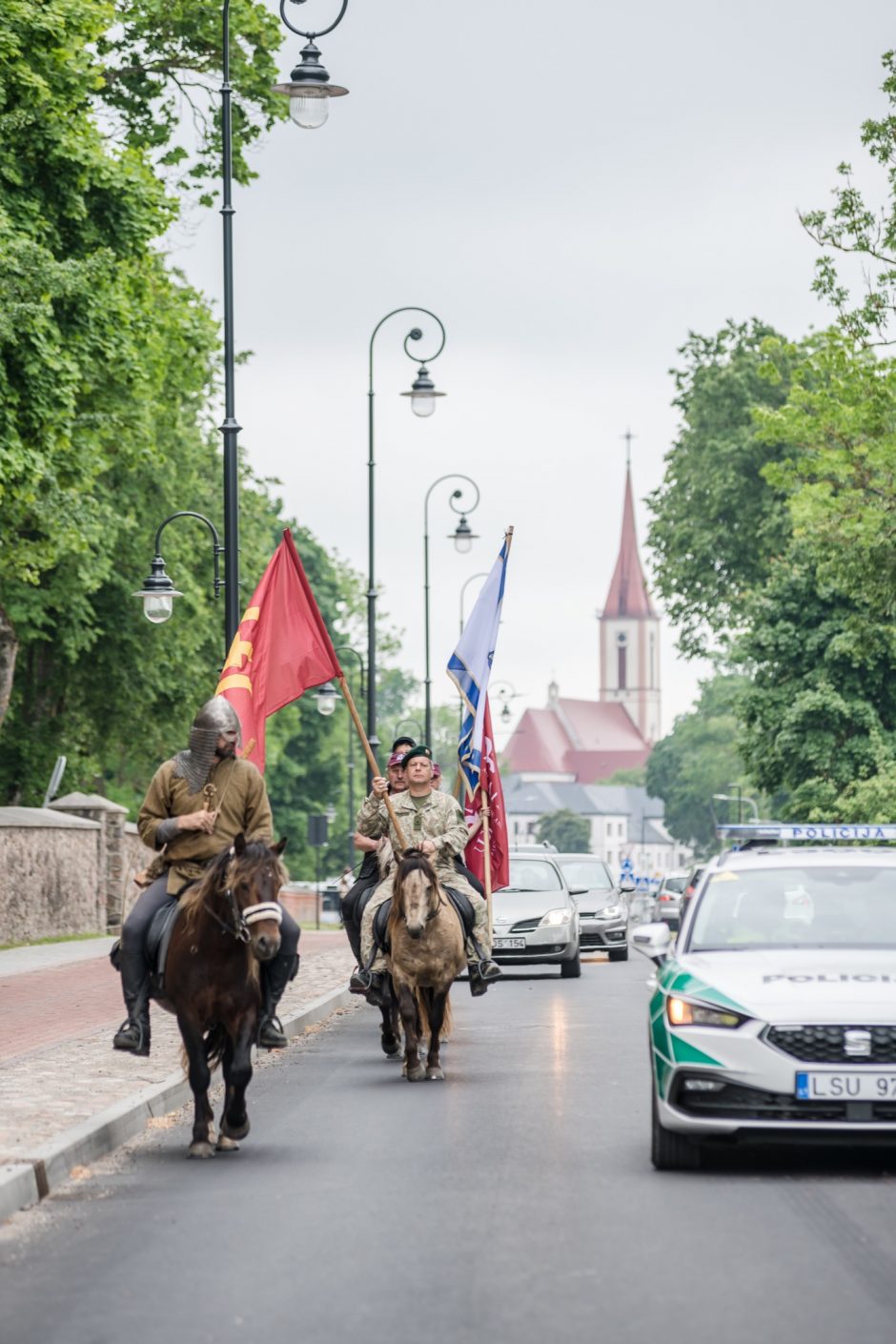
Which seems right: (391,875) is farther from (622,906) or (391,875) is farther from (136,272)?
(622,906)

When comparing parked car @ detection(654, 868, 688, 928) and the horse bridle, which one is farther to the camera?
parked car @ detection(654, 868, 688, 928)

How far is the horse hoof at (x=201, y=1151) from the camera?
440 inches

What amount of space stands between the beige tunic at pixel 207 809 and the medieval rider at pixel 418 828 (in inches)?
148

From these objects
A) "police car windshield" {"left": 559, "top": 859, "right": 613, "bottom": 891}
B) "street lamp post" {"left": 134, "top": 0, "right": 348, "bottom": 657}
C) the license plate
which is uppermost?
"street lamp post" {"left": 134, "top": 0, "right": 348, "bottom": 657}

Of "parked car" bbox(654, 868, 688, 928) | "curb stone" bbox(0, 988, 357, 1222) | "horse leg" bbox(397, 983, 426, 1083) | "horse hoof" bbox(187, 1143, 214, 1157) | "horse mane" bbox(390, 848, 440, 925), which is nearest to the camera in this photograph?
"curb stone" bbox(0, 988, 357, 1222)

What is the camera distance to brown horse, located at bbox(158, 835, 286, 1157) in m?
10.7

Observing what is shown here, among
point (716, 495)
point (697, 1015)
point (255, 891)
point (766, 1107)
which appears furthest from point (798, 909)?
point (716, 495)

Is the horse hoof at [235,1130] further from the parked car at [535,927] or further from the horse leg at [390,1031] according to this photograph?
the parked car at [535,927]

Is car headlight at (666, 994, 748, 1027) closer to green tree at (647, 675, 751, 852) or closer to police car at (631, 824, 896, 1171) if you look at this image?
police car at (631, 824, 896, 1171)

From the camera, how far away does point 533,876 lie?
29812 mm

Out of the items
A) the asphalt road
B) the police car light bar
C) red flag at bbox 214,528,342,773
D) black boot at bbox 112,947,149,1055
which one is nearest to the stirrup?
black boot at bbox 112,947,149,1055

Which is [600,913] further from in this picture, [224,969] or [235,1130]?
[224,969]

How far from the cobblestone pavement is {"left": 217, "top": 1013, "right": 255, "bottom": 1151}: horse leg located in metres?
0.79

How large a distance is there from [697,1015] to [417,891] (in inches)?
183
